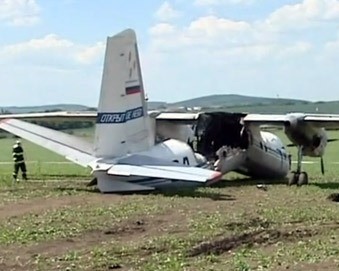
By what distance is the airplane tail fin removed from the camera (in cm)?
2242

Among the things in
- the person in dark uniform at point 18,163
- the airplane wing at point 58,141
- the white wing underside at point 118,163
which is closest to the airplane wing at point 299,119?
the white wing underside at point 118,163

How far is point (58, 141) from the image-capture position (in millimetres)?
24016

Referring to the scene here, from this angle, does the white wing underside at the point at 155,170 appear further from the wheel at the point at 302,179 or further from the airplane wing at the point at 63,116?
the airplane wing at the point at 63,116

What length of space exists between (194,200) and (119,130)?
3.07 metres

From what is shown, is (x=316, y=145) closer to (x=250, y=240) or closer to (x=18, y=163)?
(x=18, y=163)

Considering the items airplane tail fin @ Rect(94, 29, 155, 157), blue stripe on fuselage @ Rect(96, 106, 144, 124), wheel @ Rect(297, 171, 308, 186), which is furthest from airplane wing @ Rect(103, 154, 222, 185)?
wheel @ Rect(297, 171, 308, 186)

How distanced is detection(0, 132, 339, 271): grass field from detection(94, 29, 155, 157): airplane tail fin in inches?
58.6

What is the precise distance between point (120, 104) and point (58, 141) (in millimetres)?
2402

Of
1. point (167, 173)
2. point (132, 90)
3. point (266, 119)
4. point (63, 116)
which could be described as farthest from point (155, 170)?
point (63, 116)

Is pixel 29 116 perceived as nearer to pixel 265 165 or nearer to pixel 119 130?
pixel 265 165

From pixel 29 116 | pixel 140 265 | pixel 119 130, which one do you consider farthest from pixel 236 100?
pixel 140 265

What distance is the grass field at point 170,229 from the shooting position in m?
12.4

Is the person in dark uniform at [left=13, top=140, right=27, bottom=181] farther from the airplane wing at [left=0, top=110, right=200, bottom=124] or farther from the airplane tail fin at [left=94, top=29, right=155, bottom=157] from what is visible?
the airplane tail fin at [left=94, top=29, right=155, bottom=157]

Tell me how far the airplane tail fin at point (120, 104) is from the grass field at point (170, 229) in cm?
149
